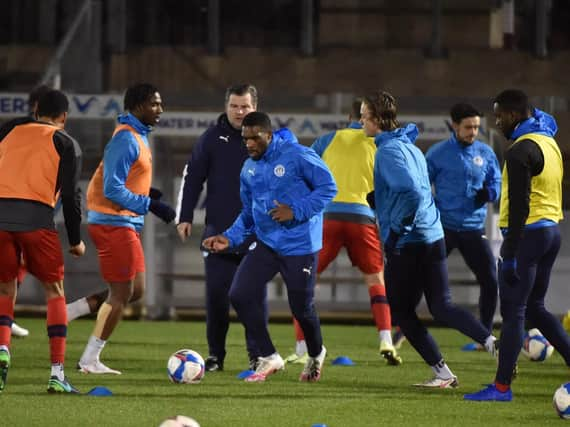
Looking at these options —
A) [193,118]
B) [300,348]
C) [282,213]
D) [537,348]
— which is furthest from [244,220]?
[193,118]

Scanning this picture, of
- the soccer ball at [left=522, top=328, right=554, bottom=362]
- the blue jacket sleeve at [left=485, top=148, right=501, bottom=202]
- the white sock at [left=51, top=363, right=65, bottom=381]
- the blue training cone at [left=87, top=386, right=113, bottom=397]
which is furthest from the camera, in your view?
the blue jacket sleeve at [left=485, top=148, right=501, bottom=202]

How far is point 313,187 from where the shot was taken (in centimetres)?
1013

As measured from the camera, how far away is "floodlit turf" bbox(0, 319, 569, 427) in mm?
8555

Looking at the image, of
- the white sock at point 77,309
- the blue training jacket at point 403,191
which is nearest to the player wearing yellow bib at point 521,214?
the blue training jacket at point 403,191

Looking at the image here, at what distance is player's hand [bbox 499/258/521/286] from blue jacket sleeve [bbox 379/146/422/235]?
31.4 inches

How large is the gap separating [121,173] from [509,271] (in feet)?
10.0

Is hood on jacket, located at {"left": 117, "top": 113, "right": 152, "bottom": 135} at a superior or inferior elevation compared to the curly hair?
inferior

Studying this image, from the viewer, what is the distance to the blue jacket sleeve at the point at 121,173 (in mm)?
10641

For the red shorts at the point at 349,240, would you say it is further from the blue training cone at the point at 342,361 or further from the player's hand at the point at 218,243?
the player's hand at the point at 218,243

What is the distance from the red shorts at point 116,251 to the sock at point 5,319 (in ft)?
4.77

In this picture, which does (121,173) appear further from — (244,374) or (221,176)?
(244,374)

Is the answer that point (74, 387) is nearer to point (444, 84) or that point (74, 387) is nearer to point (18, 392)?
point (18, 392)

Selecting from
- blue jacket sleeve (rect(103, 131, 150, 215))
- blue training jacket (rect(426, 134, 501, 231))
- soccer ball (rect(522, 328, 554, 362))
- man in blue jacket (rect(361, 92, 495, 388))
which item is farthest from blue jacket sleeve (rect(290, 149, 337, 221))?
soccer ball (rect(522, 328, 554, 362))

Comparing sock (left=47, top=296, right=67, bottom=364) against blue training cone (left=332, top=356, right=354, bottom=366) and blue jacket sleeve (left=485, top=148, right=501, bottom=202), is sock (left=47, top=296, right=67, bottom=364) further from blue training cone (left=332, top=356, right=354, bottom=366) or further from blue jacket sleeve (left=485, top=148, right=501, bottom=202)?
blue jacket sleeve (left=485, top=148, right=501, bottom=202)
